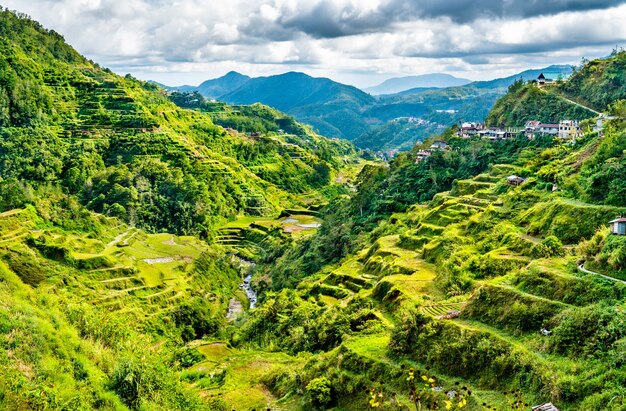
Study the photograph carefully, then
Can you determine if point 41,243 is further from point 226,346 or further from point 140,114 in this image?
point 140,114

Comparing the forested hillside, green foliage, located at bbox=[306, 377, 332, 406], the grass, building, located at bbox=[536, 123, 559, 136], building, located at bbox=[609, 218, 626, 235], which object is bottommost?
the grass

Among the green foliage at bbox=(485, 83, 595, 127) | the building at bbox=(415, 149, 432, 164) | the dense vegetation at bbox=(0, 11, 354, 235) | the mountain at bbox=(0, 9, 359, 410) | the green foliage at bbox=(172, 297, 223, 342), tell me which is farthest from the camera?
the dense vegetation at bbox=(0, 11, 354, 235)

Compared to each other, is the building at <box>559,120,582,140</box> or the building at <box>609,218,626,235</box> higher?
the building at <box>559,120,582,140</box>

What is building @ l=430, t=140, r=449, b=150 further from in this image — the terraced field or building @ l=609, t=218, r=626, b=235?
building @ l=609, t=218, r=626, b=235

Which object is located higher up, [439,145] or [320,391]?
[439,145]

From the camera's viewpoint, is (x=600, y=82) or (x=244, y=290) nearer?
(x=244, y=290)

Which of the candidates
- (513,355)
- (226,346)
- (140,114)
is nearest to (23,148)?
(140,114)

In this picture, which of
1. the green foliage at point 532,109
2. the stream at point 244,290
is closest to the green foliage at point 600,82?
the green foliage at point 532,109

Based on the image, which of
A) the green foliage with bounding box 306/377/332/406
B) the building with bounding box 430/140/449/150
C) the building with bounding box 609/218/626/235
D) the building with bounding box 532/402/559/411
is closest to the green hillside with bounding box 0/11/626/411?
the green foliage with bounding box 306/377/332/406

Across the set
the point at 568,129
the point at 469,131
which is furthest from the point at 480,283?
the point at 469,131

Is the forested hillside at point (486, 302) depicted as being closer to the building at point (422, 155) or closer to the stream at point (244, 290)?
the stream at point (244, 290)

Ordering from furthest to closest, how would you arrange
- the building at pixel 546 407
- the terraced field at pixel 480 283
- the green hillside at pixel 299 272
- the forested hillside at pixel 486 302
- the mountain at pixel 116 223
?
the terraced field at pixel 480 283, the forested hillside at pixel 486 302, the green hillside at pixel 299 272, the mountain at pixel 116 223, the building at pixel 546 407

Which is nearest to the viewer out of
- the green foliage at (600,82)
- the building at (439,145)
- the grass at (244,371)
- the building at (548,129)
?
the grass at (244,371)

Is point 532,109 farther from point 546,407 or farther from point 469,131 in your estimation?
point 546,407
